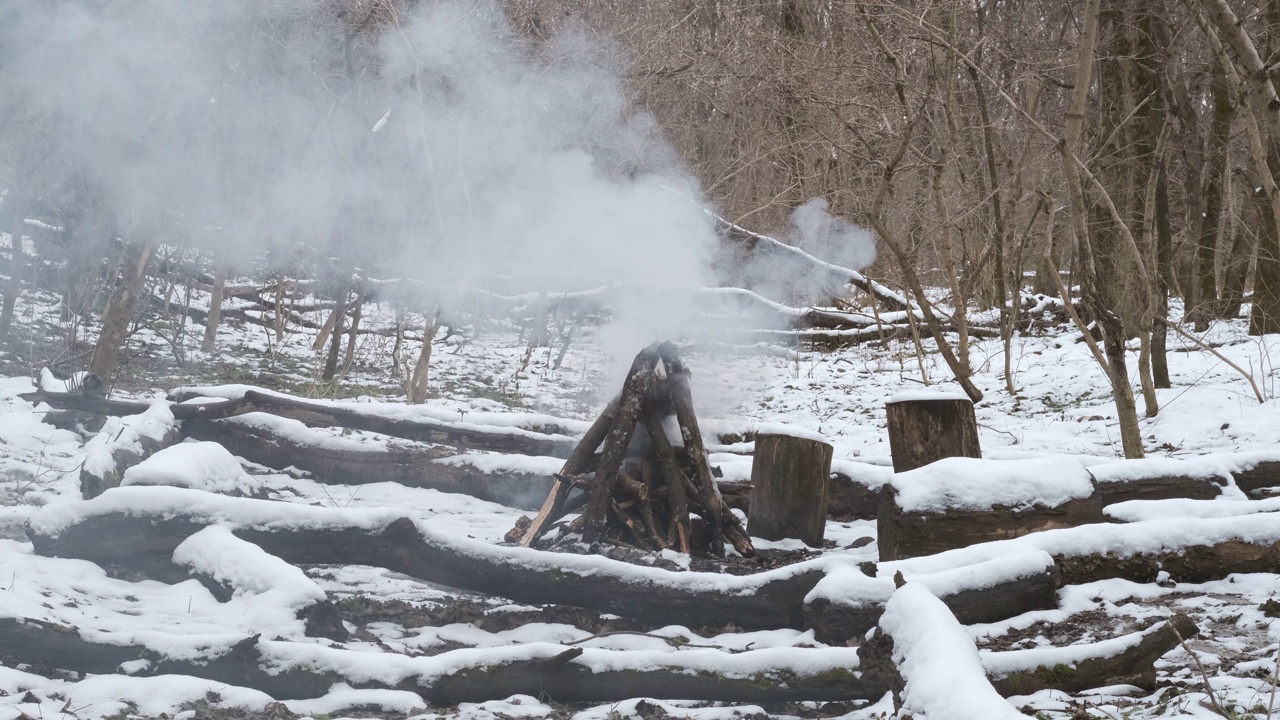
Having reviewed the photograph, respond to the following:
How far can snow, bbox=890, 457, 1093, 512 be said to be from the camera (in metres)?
4.60

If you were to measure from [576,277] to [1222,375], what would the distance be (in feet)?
22.4

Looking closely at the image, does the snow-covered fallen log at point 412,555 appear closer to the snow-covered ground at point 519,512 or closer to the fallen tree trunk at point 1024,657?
the snow-covered ground at point 519,512

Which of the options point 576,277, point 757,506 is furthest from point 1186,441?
point 576,277

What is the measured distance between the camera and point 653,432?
585cm

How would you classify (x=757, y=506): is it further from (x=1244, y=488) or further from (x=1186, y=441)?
(x=1186, y=441)

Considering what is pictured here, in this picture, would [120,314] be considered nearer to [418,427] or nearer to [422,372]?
[422,372]

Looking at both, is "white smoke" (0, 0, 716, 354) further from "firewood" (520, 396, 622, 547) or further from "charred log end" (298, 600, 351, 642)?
"charred log end" (298, 600, 351, 642)

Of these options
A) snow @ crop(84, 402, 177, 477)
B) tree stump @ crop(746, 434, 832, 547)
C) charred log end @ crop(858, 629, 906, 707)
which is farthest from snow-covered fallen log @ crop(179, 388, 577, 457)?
charred log end @ crop(858, 629, 906, 707)

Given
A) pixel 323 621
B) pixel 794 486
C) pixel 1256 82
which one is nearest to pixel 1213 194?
pixel 1256 82

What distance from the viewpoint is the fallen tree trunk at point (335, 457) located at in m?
6.82

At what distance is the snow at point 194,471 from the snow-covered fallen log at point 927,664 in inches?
160

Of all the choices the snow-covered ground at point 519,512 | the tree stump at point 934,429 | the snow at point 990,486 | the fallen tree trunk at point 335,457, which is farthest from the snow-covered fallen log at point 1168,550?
the fallen tree trunk at point 335,457

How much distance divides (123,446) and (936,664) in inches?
216

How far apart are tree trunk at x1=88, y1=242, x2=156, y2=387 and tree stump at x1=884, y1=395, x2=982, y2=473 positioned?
736 cm
